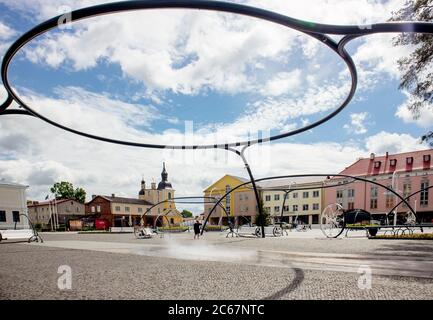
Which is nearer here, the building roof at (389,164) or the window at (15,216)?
the window at (15,216)

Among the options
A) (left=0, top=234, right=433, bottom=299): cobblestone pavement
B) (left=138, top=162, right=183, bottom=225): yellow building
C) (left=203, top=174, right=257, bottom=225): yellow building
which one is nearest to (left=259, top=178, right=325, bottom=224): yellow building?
(left=203, top=174, right=257, bottom=225): yellow building

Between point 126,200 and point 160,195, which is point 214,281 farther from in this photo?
point 160,195

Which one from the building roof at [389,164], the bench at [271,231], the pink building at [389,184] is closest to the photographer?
the bench at [271,231]

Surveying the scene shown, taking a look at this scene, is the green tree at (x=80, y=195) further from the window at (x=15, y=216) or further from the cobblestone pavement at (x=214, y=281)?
the cobblestone pavement at (x=214, y=281)

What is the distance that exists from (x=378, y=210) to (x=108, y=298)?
6537cm

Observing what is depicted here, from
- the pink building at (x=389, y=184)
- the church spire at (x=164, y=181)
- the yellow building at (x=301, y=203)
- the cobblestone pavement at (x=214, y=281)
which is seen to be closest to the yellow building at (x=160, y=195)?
the church spire at (x=164, y=181)

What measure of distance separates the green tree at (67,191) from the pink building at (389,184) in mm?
71760

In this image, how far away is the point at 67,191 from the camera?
90812 millimetres

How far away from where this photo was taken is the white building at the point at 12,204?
5000 cm

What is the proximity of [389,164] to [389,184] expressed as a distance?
4.30m

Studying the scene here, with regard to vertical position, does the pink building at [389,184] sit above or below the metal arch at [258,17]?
below
